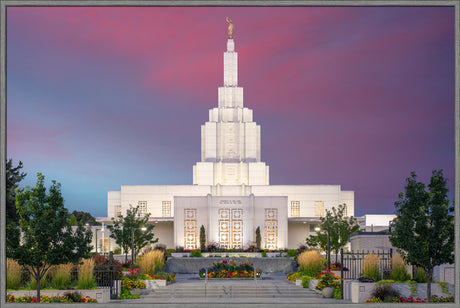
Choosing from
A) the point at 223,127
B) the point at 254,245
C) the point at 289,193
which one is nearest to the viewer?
the point at 254,245

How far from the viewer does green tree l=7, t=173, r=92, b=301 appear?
1969 cm

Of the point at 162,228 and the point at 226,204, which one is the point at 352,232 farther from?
the point at 162,228

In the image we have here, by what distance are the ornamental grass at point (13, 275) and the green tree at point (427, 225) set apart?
13860 mm

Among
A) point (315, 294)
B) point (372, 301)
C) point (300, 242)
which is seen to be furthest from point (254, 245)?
point (372, 301)

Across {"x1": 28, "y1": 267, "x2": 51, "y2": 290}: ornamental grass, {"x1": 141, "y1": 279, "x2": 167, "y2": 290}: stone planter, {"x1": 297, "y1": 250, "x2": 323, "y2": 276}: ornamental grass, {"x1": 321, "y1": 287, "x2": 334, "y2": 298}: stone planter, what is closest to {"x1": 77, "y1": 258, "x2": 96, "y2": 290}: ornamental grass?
{"x1": 28, "y1": 267, "x2": 51, "y2": 290}: ornamental grass

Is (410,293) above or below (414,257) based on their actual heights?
below

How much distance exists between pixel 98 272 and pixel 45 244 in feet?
17.4

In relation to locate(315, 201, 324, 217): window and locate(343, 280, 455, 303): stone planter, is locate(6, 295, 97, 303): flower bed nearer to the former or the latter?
locate(343, 280, 455, 303): stone planter

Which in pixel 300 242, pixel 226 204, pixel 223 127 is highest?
pixel 223 127

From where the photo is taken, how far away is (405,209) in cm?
1909

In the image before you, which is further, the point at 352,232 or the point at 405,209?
the point at 352,232

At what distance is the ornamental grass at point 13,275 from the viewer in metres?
22.2

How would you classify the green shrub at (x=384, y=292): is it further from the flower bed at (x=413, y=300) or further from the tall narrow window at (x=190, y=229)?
the tall narrow window at (x=190, y=229)

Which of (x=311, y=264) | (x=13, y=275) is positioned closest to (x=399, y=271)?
(x=311, y=264)
